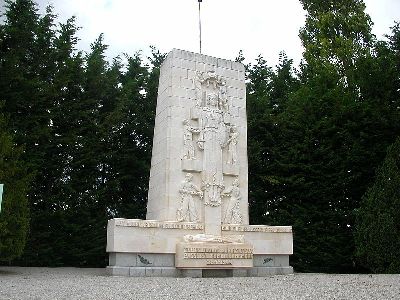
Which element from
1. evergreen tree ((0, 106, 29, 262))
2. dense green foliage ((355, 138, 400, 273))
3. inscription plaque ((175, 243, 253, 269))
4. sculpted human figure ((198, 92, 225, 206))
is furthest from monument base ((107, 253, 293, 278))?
dense green foliage ((355, 138, 400, 273))

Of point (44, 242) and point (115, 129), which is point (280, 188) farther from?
point (44, 242)

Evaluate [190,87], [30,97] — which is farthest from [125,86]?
[190,87]

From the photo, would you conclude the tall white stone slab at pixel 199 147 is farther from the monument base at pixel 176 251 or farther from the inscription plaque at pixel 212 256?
the inscription plaque at pixel 212 256

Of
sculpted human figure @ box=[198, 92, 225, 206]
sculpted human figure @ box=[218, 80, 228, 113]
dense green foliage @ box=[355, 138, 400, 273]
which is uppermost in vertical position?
sculpted human figure @ box=[218, 80, 228, 113]

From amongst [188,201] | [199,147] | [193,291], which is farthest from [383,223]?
[193,291]

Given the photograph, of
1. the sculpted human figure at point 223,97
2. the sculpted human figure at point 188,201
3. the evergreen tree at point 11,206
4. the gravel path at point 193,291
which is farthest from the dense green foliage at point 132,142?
the gravel path at point 193,291

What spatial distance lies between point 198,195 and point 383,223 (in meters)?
5.40

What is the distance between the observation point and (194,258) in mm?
12656

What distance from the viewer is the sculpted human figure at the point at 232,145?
1449 centimetres

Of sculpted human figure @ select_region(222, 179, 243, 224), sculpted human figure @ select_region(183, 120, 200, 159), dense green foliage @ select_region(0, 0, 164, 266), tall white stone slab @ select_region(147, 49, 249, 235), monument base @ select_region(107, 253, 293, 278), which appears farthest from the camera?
dense green foliage @ select_region(0, 0, 164, 266)

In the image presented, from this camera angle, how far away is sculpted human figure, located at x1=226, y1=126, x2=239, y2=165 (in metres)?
14.5

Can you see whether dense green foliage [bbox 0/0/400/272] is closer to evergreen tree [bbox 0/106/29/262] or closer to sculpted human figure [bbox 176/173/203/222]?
evergreen tree [bbox 0/106/29/262]

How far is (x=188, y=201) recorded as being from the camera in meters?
13.5

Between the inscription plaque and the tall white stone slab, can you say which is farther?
the tall white stone slab
